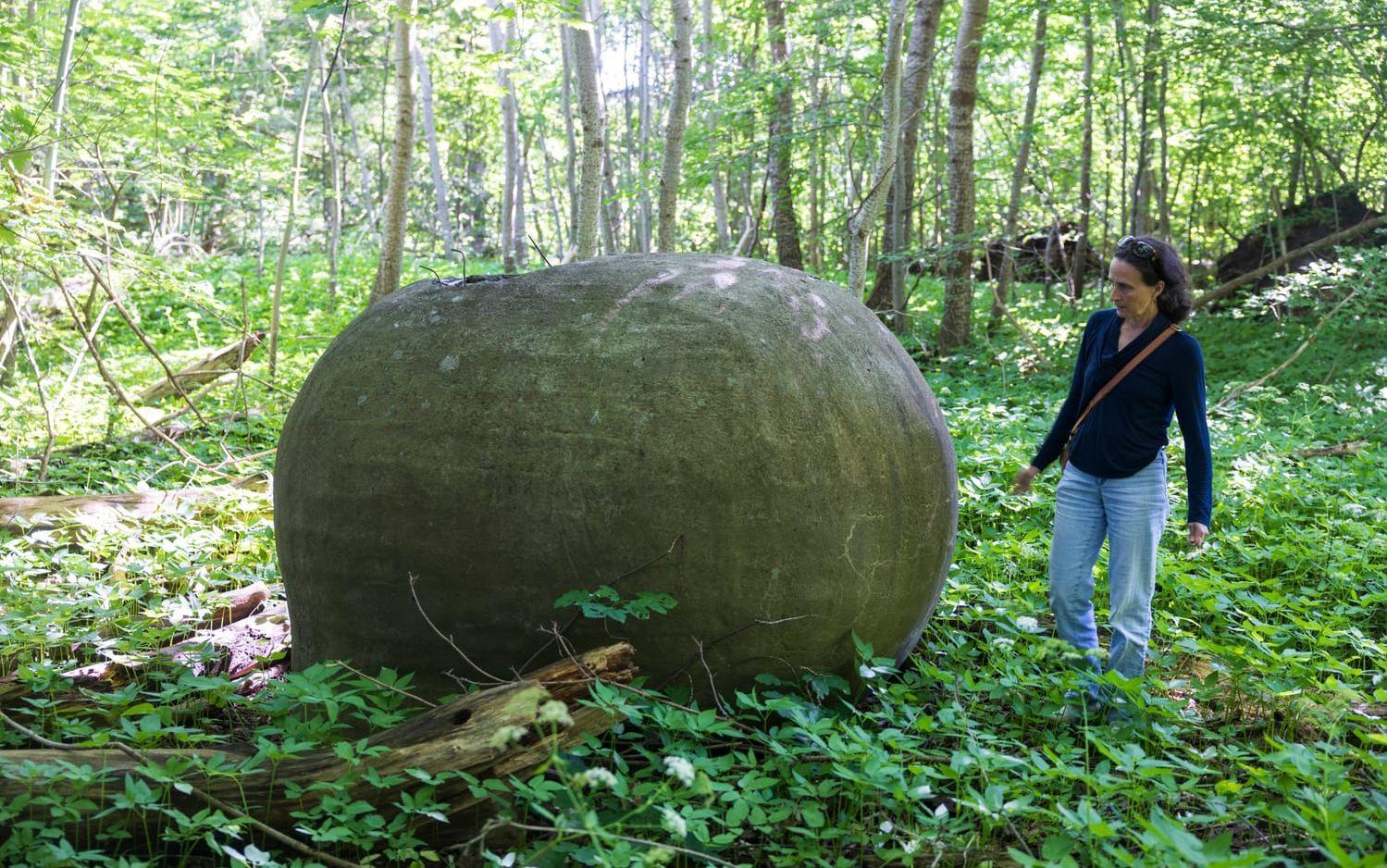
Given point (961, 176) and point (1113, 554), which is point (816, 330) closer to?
point (1113, 554)

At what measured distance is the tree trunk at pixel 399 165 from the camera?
28.4ft

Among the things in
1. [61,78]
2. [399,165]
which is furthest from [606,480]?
[399,165]

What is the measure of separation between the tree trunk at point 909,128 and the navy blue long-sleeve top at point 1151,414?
18.1 ft

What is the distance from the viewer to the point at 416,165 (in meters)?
29.9

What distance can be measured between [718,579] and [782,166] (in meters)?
10.2

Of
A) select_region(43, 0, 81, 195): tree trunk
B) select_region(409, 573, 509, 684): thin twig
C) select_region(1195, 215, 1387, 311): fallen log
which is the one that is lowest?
select_region(409, 573, 509, 684): thin twig

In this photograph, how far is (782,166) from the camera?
12.7 metres

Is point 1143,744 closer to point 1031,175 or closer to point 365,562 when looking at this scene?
point 365,562

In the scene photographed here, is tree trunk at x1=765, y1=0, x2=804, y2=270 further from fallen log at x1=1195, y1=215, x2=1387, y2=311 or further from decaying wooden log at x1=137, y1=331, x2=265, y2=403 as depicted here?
decaying wooden log at x1=137, y1=331, x2=265, y2=403

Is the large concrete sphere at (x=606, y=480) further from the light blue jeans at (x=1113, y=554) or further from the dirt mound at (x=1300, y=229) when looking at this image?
the dirt mound at (x=1300, y=229)

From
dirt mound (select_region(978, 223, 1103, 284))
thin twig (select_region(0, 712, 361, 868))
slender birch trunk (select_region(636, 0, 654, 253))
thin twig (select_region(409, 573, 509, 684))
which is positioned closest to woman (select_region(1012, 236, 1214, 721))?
thin twig (select_region(409, 573, 509, 684))

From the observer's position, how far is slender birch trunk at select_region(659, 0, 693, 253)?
793cm

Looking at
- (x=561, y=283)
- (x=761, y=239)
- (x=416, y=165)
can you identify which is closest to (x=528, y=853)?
(x=561, y=283)

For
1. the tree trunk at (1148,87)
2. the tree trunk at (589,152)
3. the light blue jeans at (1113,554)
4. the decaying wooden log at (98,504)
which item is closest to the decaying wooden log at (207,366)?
the tree trunk at (589,152)
